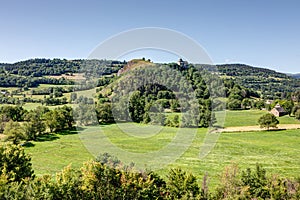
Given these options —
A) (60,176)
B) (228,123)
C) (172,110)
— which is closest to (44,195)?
(60,176)

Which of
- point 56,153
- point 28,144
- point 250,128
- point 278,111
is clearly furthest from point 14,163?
point 278,111

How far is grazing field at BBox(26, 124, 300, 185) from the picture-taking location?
133 ft

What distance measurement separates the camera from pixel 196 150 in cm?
5162

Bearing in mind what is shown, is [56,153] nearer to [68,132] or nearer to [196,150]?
[68,132]

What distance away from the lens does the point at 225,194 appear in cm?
2234

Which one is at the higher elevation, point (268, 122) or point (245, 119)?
point (268, 122)

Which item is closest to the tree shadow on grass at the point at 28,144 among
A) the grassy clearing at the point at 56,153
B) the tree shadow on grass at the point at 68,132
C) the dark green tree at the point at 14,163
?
the grassy clearing at the point at 56,153

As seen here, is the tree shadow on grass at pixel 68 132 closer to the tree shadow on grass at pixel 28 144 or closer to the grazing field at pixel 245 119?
the tree shadow on grass at pixel 28 144

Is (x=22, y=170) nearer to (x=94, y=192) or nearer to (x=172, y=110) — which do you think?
(x=94, y=192)

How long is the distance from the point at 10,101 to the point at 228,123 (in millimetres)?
70700

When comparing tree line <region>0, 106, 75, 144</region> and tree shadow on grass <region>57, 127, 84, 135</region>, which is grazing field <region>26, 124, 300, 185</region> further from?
tree line <region>0, 106, 75, 144</region>

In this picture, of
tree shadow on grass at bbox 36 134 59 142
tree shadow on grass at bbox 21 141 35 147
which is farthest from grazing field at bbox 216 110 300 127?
tree shadow on grass at bbox 21 141 35 147

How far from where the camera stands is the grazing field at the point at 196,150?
133 ft

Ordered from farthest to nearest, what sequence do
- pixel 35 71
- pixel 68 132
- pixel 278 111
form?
1. pixel 35 71
2. pixel 278 111
3. pixel 68 132
